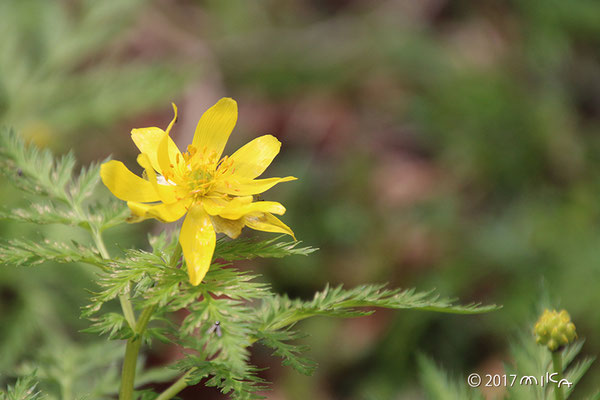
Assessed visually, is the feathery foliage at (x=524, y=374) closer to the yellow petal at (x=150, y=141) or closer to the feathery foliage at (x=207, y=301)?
the feathery foliage at (x=207, y=301)

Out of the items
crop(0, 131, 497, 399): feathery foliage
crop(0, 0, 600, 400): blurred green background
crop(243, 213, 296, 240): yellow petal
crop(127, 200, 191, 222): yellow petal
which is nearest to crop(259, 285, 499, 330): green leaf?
crop(0, 131, 497, 399): feathery foliage

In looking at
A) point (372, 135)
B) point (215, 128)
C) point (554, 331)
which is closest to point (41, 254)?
Result: point (215, 128)

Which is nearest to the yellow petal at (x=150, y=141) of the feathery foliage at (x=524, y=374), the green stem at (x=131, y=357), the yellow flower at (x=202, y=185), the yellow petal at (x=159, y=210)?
the yellow flower at (x=202, y=185)

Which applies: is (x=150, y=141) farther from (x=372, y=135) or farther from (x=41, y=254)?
(x=372, y=135)

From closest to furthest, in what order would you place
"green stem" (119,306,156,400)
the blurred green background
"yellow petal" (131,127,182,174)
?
"green stem" (119,306,156,400) → "yellow petal" (131,127,182,174) → the blurred green background

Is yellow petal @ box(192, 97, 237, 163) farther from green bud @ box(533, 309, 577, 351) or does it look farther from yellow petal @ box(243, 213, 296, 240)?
green bud @ box(533, 309, 577, 351)

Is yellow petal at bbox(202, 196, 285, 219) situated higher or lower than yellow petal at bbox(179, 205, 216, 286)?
higher

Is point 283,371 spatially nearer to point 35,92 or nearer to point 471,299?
point 471,299
